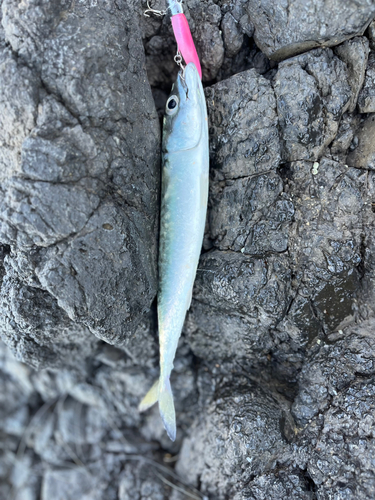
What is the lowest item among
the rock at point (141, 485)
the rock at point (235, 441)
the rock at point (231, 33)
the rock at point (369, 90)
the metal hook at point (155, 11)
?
the rock at point (141, 485)

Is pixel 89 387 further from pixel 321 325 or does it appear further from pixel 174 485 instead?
pixel 321 325

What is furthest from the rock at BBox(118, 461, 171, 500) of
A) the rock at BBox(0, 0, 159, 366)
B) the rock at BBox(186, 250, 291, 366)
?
the rock at BBox(0, 0, 159, 366)

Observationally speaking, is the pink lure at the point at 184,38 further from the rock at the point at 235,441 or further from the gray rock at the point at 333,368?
the rock at the point at 235,441

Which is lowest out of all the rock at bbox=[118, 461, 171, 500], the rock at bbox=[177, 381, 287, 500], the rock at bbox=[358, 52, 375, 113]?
the rock at bbox=[118, 461, 171, 500]

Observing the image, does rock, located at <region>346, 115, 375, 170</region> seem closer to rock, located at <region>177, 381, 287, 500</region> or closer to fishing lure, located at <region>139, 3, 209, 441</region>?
fishing lure, located at <region>139, 3, 209, 441</region>

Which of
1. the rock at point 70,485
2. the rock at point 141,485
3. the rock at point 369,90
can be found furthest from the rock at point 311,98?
the rock at point 70,485

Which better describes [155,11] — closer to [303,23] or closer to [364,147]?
[303,23]

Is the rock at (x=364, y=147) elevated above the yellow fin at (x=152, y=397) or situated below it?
above
